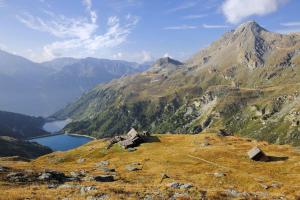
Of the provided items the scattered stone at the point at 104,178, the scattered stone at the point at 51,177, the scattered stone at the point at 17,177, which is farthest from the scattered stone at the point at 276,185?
the scattered stone at the point at 17,177

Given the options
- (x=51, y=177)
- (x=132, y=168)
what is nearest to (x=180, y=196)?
(x=51, y=177)

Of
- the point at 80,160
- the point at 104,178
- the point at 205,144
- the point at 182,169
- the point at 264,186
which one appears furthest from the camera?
the point at 205,144

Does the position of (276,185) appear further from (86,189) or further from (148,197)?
(86,189)

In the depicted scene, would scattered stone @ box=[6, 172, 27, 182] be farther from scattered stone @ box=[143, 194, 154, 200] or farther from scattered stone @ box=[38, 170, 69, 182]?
scattered stone @ box=[143, 194, 154, 200]

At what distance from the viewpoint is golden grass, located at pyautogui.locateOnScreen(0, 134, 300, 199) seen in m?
45.1

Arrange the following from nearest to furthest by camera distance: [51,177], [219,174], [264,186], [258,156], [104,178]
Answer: [51,177] → [264,186] → [104,178] → [219,174] → [258,156]

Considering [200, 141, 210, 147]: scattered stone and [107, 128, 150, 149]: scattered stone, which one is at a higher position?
[107, 128, 150, 149]: scattered stone

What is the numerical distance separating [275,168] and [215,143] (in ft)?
119

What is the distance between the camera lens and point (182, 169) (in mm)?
77938

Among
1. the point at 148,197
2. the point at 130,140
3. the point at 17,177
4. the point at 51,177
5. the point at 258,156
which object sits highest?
the point at 130,140

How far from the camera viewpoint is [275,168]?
76.9 metres

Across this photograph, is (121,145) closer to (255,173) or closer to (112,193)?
(255,173)

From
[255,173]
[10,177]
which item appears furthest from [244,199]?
[10,177]

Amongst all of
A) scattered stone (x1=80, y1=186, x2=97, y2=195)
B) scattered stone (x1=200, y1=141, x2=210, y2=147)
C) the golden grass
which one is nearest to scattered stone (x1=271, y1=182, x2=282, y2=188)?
the golden grass
